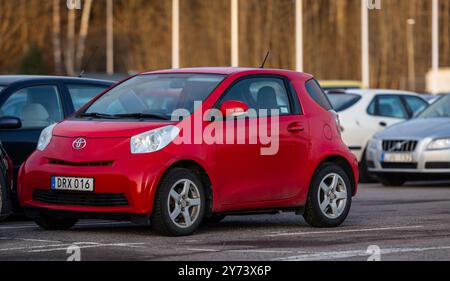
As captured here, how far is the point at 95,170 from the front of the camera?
11.1 metres

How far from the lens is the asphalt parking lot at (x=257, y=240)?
9.82 meters

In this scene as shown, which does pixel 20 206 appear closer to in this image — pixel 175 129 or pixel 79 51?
pixel 175 129

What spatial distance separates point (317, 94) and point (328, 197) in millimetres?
1020

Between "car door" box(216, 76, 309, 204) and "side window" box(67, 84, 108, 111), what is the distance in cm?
218

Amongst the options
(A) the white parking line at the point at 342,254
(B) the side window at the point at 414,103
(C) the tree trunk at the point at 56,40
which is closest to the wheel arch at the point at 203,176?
(A) the white parking line at the point at 342,254

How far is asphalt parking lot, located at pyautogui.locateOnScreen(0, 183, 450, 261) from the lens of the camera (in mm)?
9820

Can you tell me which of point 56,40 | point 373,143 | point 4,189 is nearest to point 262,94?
point 4,189

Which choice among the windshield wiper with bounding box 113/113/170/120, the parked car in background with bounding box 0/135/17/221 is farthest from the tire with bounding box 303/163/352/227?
the parked car in background with bounding box 0/135/17/221

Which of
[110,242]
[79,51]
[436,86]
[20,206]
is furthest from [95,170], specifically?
[79,51]

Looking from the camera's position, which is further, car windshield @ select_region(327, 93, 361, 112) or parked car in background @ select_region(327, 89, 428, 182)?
car windshield @ select_region(327, 93, 361, 112)

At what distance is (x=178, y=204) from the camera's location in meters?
11.2

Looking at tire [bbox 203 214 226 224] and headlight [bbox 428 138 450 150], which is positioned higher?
headlight [bbox 428 138 450 150]

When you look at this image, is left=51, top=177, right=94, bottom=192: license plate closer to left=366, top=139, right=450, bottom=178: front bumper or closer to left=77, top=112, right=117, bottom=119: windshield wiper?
left=77, top=112, right=117, bottom=119: windshield wiper

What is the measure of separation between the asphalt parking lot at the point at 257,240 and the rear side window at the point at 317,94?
3.78 feet
